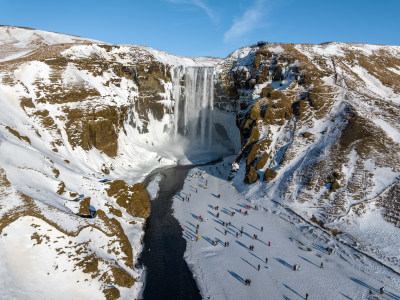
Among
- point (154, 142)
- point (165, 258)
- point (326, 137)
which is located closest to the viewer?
point (165, 258)

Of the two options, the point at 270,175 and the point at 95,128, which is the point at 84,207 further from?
the point at 270,175

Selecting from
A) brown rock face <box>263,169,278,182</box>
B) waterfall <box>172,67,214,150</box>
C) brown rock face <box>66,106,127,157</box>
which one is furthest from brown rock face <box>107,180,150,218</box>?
waterfall <box>172,67,214,150</box>

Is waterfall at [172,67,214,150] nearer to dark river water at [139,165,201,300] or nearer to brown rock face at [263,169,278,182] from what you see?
brown rock face at [263,169,278,182]

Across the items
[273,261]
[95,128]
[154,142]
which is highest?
[95,128]

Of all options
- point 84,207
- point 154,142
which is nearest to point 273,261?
point 84,207

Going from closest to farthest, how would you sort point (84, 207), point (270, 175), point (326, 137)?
1. point (84, 207)
2. point (270, 175)
3. point (326, 137)

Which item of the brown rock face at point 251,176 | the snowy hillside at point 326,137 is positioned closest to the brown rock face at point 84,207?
the snowy hillside at point 326,137

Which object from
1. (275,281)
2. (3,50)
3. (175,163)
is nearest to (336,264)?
(275,281)
